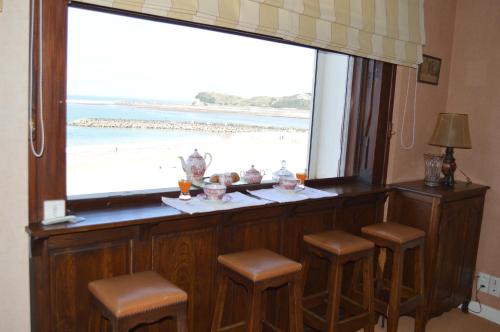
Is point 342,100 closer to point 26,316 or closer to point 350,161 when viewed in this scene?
point 350,161

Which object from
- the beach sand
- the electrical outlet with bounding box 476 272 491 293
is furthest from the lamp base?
the beach sand

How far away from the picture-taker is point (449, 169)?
3.07 metres

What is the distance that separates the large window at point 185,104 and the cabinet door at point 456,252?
847mm

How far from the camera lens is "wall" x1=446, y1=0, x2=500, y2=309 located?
10.2 ft

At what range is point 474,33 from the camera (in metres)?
Answer: 3.22

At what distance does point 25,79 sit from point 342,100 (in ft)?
7.23

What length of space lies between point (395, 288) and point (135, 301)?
1.62 m

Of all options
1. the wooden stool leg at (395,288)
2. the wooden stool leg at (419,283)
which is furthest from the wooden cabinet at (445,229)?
the wooden stool leg at (395,288)

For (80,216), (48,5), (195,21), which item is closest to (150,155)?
(80,216)

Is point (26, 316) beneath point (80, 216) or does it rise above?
beneath

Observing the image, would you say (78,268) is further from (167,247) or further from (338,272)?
(338,272)

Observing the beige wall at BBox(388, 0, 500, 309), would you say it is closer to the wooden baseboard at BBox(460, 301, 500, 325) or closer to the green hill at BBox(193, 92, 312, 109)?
the wooden baseboard at BBox(460, 301, 500, 325)

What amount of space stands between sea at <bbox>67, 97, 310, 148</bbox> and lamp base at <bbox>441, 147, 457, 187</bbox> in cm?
152

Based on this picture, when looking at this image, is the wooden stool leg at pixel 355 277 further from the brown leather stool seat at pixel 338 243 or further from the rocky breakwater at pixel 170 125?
the rocky breakwater at pixel 170 125
